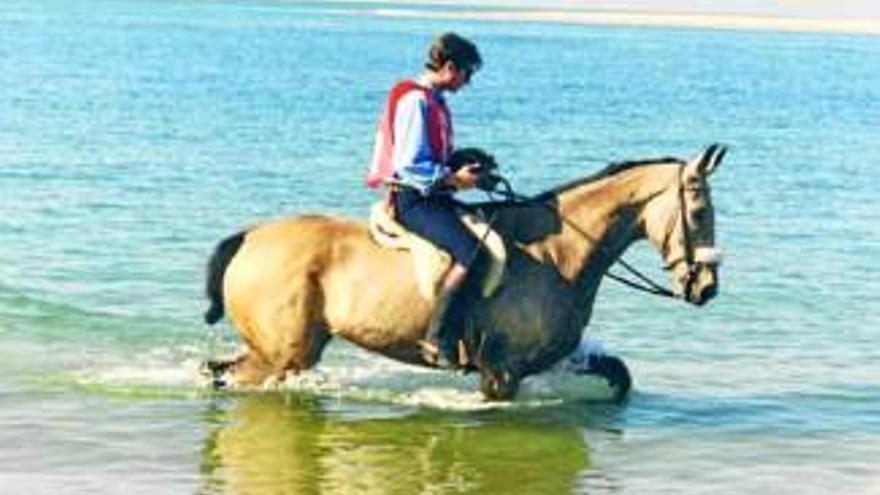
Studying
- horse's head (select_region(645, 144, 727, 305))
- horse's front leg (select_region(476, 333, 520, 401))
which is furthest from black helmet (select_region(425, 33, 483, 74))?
horse's front leg (select_region(476, 333, 520, 401))

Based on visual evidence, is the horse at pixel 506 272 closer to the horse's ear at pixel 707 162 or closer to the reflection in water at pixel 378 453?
the horse's ear at pixel 707 162

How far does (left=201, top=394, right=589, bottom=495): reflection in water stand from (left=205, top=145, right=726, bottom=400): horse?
46 centimetres

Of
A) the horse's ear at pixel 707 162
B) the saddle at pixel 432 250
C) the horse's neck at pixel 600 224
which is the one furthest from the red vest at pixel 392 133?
the horse's ear at pixel 707 162

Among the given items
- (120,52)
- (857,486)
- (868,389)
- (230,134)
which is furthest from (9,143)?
(120,52)

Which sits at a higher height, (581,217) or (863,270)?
(581,217)

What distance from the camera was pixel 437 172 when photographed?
44.4 feet

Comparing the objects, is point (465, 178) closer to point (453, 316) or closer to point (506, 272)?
point (506, 272)

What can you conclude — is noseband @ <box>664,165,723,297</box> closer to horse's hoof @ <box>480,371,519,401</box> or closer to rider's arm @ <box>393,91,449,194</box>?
horse's hoof @ <box>480,371,519,401</box>

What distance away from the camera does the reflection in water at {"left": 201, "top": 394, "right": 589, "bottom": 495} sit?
12.3m

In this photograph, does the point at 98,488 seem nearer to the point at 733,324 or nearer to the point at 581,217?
the point at 581,217

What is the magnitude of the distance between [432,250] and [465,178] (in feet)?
2.05

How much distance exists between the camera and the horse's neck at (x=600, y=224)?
14031mm

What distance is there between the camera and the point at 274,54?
13250cm

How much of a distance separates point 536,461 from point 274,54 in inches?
4761
